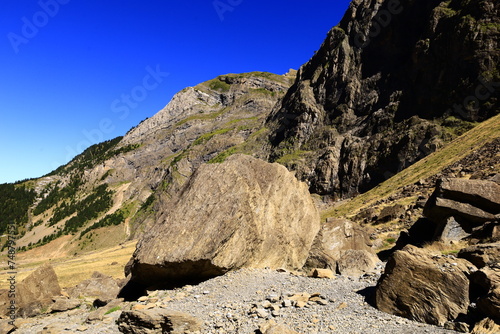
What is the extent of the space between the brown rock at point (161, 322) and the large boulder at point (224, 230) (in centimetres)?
402

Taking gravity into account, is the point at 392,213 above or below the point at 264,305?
above

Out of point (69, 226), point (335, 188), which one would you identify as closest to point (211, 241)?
point (335, 188)

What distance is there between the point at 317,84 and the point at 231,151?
40.5 meters

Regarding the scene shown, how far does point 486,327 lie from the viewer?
8641 mm

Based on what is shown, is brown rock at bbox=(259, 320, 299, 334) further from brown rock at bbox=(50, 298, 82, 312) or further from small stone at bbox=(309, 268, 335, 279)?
brown rock at bbox=(50, 298, 82, 312)

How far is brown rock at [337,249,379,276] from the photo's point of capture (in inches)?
632

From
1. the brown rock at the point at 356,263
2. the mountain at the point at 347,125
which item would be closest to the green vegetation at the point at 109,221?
the mountain at the point at 347,125

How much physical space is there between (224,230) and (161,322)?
19.7 feet

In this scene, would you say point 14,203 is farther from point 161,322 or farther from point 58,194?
point 161,322

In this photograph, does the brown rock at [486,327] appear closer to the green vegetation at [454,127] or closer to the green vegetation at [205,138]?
the green vegetation at [454,127]

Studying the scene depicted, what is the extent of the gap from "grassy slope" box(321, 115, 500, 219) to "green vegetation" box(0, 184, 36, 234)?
5270 inches

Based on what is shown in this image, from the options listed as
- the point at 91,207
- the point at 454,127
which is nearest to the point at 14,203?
the point at 91,207

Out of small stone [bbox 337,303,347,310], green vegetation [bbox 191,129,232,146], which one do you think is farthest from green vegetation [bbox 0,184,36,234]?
small stone [bbox 337,303,347,310]

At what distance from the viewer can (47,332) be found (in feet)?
46.8
